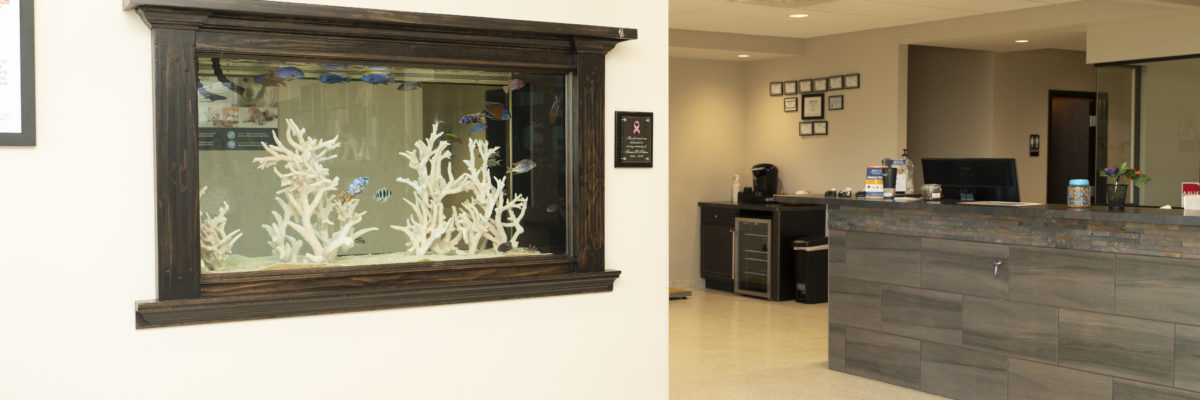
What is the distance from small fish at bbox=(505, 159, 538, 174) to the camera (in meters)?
3.45

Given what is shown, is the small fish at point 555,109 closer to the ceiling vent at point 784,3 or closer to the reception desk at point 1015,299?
the reception desk at point 1015,299

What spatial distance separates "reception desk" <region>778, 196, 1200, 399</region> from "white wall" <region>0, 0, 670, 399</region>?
2.12 meters

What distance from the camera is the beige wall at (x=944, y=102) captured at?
8453 mm

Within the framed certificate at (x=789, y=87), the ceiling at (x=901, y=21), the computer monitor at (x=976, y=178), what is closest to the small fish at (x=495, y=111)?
the computer monitor at (x=976, y=178)

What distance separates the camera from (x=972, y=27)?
7082mm

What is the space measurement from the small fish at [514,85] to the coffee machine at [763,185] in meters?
5.34

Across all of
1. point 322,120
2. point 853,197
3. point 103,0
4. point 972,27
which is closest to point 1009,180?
point 853,197

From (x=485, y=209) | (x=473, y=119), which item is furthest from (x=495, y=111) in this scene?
(x=485, y=209)

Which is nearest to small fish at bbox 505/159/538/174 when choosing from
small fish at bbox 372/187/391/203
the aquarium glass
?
the aquarium glass

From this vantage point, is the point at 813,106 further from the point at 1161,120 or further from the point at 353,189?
the point at 353,189

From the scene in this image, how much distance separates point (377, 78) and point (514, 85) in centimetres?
48

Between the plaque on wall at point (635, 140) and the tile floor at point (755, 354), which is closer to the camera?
the plaque on wall at point (635, 140)

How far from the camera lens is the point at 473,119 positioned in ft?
11.0

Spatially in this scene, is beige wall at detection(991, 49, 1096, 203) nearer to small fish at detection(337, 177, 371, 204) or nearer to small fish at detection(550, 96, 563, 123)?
small fish at detection(550, 96, 563, 123)
